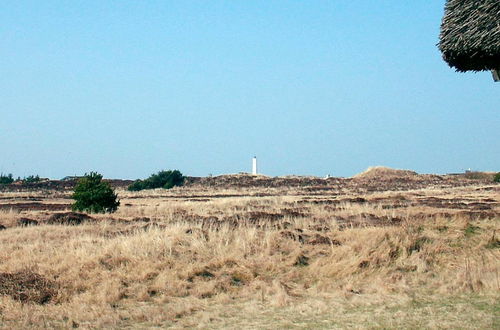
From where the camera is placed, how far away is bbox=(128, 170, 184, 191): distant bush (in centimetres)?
7319

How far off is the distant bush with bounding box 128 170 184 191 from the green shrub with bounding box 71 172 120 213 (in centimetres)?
4193

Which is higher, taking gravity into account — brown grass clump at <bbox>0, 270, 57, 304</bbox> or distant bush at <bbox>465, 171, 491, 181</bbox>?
distant bush at <bbox>465, 171, 491, 181</bbox>

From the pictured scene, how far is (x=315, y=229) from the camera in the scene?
1852 centimetres

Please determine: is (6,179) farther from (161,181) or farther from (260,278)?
(260,278)

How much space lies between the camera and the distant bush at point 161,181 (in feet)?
240

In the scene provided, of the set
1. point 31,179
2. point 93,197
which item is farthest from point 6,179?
point 93,197

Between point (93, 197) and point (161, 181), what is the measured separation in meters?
44.4

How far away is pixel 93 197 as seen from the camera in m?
30.4

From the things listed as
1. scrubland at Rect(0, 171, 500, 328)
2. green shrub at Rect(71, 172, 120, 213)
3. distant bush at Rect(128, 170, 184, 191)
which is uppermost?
distant bush at Rect(128, 170, 184, 191)

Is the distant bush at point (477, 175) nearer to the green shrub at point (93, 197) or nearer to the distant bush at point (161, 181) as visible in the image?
the distant bush at point (161, 181)

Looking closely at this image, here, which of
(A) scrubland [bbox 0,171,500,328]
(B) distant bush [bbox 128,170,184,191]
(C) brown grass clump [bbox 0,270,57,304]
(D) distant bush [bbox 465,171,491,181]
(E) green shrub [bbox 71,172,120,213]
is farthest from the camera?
(D) distant bush [bbox 465,171,491,181]

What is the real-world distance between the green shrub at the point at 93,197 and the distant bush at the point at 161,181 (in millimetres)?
41933

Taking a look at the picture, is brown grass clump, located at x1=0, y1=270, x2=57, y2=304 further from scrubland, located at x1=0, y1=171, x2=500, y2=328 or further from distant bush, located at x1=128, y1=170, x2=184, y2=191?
distant bush, located at x1=128, y1=170, x2=184, y2=191

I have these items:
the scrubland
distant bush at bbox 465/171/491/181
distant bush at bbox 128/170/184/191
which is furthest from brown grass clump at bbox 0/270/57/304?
distant bush at bbox 465/171/491/181
